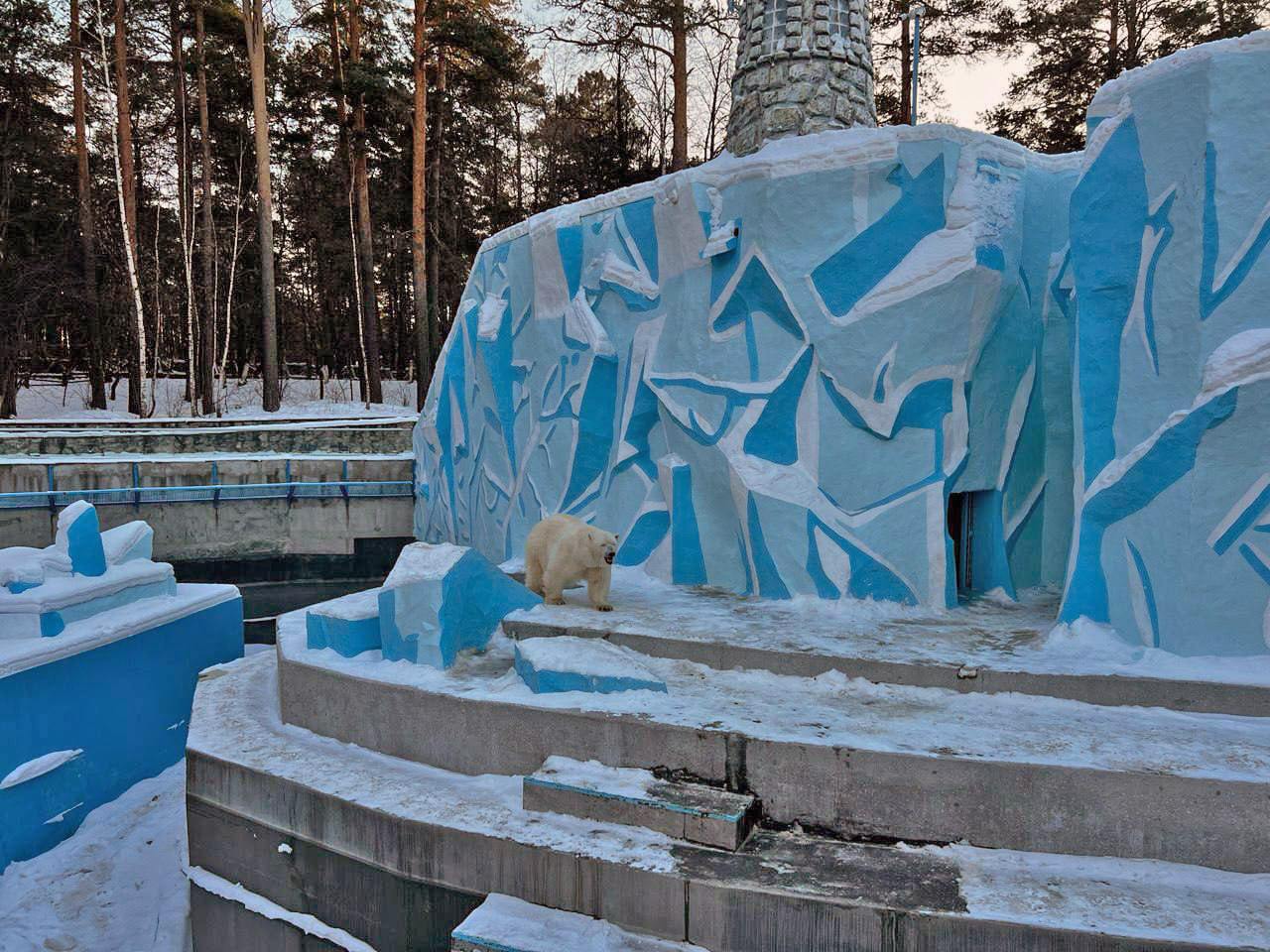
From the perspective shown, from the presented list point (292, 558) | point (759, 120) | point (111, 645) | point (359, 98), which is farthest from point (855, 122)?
point (359, 98)

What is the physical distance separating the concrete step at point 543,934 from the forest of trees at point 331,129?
13.9 meters

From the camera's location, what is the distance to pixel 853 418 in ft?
21.6

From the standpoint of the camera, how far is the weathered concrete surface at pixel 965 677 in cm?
440

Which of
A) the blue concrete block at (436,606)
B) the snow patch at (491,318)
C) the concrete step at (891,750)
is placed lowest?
the concrete step at (891,750)

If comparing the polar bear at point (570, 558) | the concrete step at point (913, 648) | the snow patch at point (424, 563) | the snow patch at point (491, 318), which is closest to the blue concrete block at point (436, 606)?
the snow patch at point (424, 563)

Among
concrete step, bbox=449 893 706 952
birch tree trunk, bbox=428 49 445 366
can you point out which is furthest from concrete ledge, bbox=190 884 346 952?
birch tree trunk, bbox=428 49 445 366

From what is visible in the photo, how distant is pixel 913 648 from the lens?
5238mm

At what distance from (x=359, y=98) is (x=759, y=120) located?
14.0 m

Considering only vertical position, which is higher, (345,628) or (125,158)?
(125,158)

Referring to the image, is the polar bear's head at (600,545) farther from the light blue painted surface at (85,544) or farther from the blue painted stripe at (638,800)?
the light blue painted surface at (85,544)

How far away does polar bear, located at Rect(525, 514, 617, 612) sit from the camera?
5.98 meters

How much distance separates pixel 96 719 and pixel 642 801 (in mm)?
5385

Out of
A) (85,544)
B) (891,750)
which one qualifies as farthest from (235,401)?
(891,750)

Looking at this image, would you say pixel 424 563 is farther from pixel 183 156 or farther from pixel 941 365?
pixel 183 156
